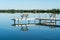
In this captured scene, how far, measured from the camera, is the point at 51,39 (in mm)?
11930

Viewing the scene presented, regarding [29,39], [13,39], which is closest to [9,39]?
[13,39]

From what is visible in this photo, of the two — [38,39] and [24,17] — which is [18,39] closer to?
[38,39]

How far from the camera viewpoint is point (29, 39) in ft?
38.8

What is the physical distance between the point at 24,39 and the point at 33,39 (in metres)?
0.49

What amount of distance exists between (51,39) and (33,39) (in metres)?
0.99

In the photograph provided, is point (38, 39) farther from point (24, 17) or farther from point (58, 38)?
point (24, 17)

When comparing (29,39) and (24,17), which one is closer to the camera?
(29,39)

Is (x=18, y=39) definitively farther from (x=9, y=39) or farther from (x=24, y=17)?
(x=24, y=17)

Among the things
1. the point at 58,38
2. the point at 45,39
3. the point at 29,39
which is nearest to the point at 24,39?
the point at 29,39

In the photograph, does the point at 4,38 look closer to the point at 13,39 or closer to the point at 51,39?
the point at 13,39

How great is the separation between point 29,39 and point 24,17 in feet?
32.7

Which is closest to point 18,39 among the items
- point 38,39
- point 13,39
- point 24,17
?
point 13,39

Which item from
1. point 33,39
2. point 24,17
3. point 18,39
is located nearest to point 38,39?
point 33,39

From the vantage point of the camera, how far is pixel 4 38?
12.2 metres
